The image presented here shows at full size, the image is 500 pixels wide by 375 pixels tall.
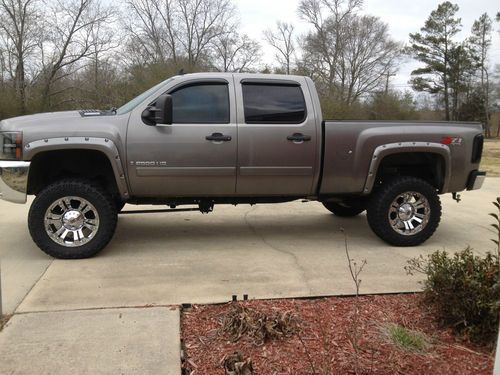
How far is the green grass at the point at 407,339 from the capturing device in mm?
3082

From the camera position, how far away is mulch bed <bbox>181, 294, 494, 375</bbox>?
9.43 feet

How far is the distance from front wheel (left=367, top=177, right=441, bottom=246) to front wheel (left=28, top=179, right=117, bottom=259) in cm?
307

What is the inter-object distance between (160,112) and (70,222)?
1.51 meters

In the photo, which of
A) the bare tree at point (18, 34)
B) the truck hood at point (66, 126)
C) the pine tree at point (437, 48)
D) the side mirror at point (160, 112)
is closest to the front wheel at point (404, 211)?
the side mirror at point (160, 112)

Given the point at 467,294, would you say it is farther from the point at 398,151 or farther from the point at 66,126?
the point at 66,126

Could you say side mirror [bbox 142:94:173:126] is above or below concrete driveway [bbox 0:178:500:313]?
above

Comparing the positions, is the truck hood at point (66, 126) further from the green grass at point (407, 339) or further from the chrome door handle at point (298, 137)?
the green grass at point (407, 339)

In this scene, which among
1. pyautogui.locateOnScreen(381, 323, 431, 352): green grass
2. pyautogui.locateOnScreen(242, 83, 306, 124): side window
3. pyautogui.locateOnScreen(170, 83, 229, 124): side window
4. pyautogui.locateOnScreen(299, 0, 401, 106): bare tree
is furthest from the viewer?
pyautogui.locateOnScreen(299, 0, 401, 106): bare tree

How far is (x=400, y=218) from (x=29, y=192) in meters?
4.30

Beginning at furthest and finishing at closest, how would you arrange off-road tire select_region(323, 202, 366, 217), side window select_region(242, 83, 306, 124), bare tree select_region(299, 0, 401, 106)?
bare tree select_region(299, 0, 401, 106), off-road tire select_region(323, 202, 366, 217), side window select_region(242, 83, 306, 124)

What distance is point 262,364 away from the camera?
2914 mm

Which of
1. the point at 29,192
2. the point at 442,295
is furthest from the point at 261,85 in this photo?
the point at 442,295

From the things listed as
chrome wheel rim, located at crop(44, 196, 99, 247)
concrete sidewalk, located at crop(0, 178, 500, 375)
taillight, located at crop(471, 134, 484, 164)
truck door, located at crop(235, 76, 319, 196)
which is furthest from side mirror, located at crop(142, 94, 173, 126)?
taillight, located at crop(471, 134, 484, 164)

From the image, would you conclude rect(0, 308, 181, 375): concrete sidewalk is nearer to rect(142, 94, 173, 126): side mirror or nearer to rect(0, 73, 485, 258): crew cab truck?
rect(0, 73, 485, 258): crew cab truck
